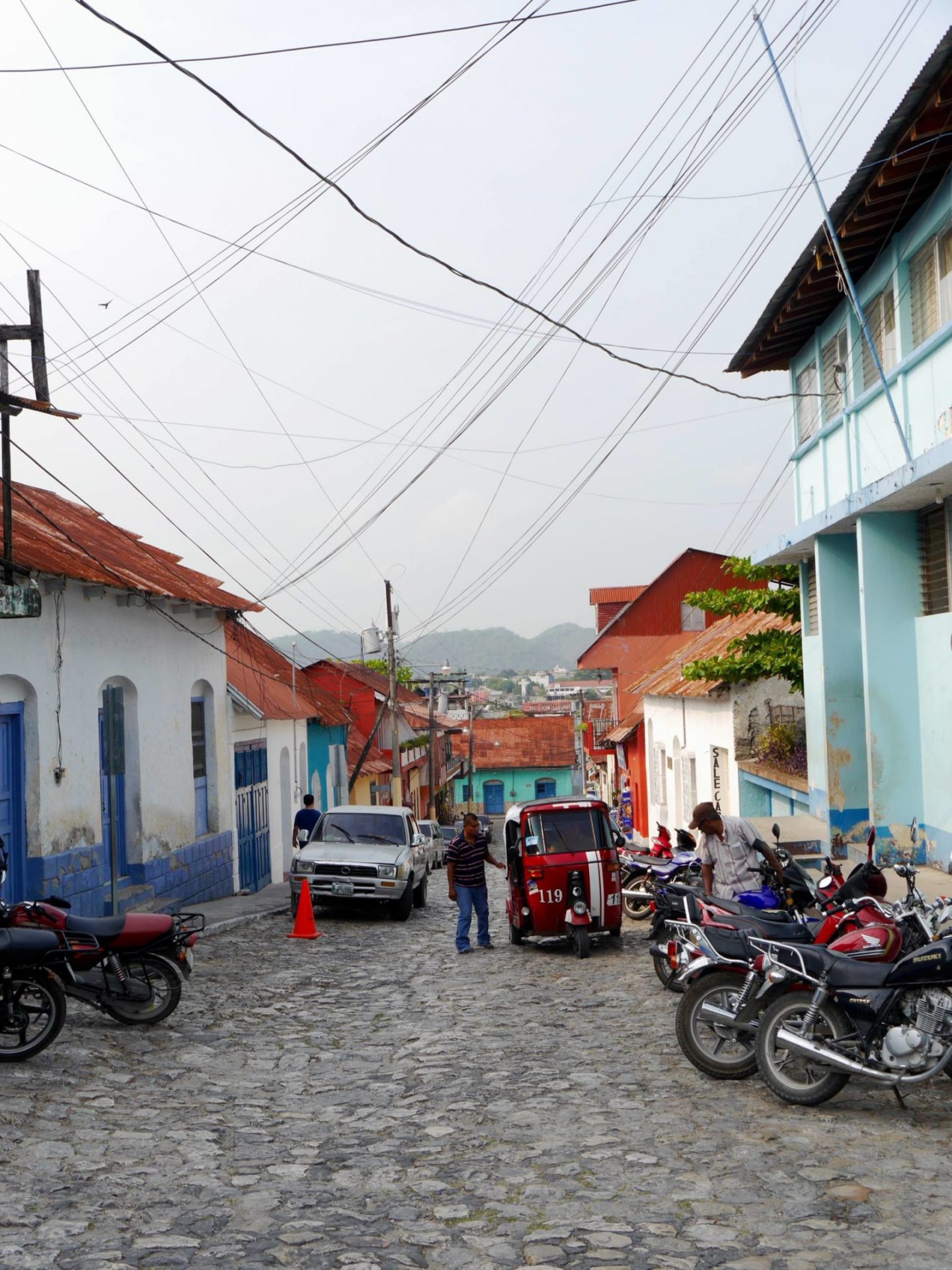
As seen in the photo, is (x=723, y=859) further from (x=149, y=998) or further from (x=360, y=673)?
(x=360, y=673)

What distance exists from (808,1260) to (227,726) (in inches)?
730

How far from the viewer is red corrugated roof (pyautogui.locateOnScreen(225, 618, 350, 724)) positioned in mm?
26641

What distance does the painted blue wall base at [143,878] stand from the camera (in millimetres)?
14805

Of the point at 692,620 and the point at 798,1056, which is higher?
the point at 692,620

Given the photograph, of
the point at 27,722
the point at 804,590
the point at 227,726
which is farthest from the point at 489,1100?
the point at 227,726

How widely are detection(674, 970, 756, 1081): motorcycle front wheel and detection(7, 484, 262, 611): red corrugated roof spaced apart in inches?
305

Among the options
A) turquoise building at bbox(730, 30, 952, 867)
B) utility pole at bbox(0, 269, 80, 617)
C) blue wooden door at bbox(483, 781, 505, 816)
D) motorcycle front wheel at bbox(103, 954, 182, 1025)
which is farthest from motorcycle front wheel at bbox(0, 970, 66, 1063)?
blue wooden door at bbox(483, 781, 505, 816)

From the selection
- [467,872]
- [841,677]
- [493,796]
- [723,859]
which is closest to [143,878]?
[467,872]

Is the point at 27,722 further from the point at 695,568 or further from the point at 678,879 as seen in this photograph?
the point at 695,568

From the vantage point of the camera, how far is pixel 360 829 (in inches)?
853

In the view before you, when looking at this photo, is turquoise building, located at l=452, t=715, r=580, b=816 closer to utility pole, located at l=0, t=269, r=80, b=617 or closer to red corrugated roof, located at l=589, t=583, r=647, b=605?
red corrugated roof, located at l=589, t=583, r=647, b=605

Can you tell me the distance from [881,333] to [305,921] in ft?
35.0

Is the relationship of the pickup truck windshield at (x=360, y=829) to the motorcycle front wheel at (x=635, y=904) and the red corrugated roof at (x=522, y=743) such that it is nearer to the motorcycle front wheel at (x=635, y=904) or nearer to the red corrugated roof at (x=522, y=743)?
the motorcycle front wheel at (x=635, y=904)

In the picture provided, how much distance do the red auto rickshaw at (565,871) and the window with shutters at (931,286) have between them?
6441 millimetres
